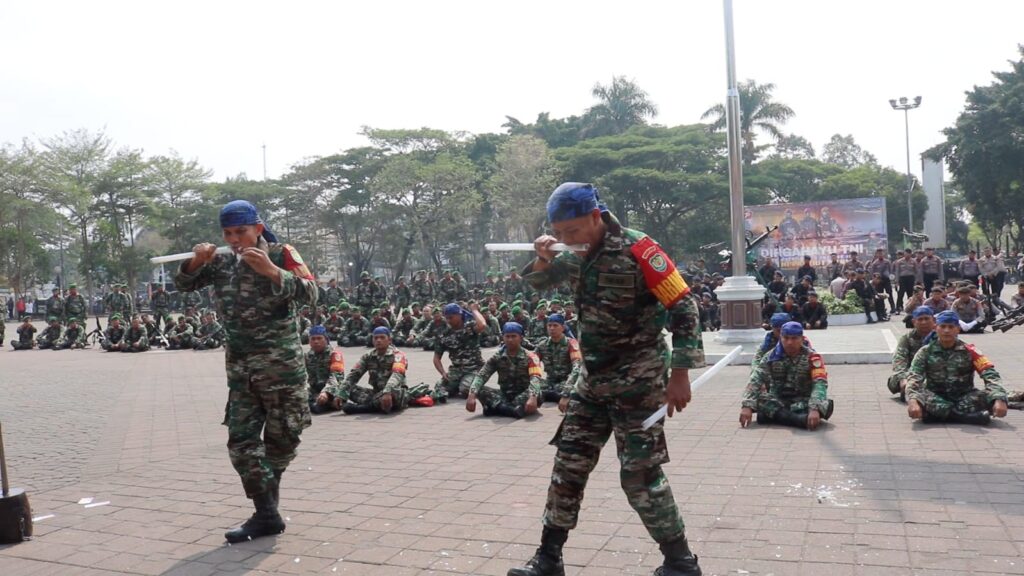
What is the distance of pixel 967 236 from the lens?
67875 mm

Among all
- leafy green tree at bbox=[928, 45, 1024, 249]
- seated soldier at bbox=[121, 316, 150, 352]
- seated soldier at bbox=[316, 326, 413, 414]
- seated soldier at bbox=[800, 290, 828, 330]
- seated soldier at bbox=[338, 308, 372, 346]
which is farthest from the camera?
leafy green tree at bbox=[928, 45, 1024, 249]

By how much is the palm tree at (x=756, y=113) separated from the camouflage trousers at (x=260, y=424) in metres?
44.2

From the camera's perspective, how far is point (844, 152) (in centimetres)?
7412

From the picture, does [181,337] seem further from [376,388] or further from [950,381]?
[950,381]

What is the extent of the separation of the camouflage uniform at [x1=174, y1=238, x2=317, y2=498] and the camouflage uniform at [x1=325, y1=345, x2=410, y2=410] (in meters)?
4.64

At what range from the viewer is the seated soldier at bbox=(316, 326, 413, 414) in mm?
9297

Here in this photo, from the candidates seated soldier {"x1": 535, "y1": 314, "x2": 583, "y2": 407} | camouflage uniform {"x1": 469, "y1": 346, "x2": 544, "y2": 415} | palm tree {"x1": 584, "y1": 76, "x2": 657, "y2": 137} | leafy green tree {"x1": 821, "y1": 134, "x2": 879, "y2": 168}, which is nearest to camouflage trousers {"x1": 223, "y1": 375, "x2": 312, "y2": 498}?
camouflage uniform {"x1": 469, "y1": 346, "x2": 544, "y2": 415}

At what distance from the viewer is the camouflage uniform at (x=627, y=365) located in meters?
3.42

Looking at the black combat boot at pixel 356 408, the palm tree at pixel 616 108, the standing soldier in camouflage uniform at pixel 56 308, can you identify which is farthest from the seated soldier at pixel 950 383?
the palm tree at pixel 616 108

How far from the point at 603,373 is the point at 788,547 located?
140cm

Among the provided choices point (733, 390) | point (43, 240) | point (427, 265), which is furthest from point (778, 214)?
point (43, 240)

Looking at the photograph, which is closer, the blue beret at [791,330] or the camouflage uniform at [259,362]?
the camouflage uniform at [259,362]

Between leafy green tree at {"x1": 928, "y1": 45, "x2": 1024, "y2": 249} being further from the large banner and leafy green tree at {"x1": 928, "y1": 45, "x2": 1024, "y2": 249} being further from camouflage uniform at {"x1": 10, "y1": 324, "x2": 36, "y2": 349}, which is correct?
camouflage uniform at {"x1": 10, "y1": 324, "x2": 36, "y2": 349}

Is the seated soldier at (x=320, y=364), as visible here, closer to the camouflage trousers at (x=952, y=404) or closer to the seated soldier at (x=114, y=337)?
the camouflage trousers at (x=952, y=404)
